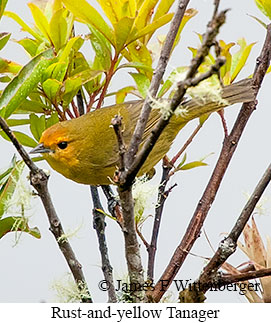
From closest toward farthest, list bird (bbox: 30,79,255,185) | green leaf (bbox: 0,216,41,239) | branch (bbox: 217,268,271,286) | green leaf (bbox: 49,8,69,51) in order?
branch (bbox: 217,268,271,286)
green leaf (bbox: 0,216,41,239)
green leaf (bbox: 49,8,69,51)
bird (bbox: 30,79,255,185)

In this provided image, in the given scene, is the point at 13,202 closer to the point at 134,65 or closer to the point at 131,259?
the point at 131,259

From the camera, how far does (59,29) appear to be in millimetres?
1043

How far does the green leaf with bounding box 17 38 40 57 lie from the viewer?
41.3 inches

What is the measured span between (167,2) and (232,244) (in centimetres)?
45

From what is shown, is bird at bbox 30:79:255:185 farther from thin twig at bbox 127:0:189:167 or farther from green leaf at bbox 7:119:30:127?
thin twig at bbox 127:0:189:167

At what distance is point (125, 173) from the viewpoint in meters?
0.71

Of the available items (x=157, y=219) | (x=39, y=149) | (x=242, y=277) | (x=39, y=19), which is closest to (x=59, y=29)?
(x=39, y=19)

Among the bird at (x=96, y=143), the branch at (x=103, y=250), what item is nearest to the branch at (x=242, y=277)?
the branch at (x=103, y=250)

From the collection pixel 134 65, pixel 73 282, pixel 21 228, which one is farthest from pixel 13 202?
pixel 134 65

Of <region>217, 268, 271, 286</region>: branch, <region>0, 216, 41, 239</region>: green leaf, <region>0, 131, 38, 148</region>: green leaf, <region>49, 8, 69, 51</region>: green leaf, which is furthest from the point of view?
<region>0, 131, 38, 148</region>: green leaf

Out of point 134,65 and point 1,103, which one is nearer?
point 1,103

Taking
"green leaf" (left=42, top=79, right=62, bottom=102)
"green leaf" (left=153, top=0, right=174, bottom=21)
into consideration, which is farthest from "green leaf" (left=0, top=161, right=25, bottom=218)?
"green leaf" (left=153, top=0, right=174, bottom=21)

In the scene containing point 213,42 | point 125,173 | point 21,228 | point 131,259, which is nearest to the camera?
point 213,42

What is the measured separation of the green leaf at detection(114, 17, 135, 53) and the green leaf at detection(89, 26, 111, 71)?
1.5 inches
